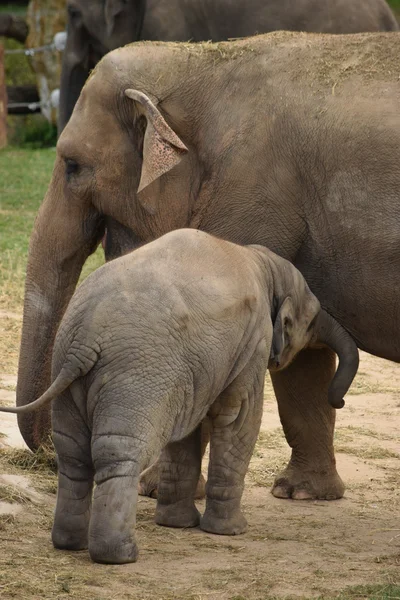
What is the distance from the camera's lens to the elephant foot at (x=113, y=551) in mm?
4387

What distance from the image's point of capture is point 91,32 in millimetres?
10094

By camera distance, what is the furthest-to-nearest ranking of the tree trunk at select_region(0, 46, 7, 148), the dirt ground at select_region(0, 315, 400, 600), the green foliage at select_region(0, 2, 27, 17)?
the green foliage at select_region(0, 2, 27, 17), the tree trunk at select_region(0, 46, 7, 148), the dirt ground at select_region(0, 315, 400, 600)

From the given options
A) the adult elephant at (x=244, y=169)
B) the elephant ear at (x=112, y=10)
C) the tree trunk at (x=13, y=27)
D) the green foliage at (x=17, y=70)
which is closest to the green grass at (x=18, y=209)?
the elephant ear at (x=112, y=10)

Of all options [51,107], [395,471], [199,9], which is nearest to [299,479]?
[395,471]

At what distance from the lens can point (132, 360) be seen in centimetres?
443

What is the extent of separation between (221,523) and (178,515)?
0.59 feet

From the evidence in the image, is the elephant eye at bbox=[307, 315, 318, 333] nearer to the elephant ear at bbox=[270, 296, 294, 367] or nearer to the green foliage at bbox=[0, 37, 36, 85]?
the elephant ear at bbox=[270, 296, 294, 367]

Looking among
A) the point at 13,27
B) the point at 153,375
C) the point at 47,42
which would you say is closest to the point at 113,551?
the point at 153,375

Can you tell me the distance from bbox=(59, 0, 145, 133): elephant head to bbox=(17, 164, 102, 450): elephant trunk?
4.40 metres

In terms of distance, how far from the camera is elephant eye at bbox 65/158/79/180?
5535mm

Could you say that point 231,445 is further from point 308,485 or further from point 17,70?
point 17,70

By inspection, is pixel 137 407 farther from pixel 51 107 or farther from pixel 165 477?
pixel 51 107

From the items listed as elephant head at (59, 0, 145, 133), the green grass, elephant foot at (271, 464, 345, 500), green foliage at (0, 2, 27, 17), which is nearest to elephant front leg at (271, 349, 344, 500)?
elephant foot at (271, 464, 345, 500)

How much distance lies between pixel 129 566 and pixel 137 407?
53cm
